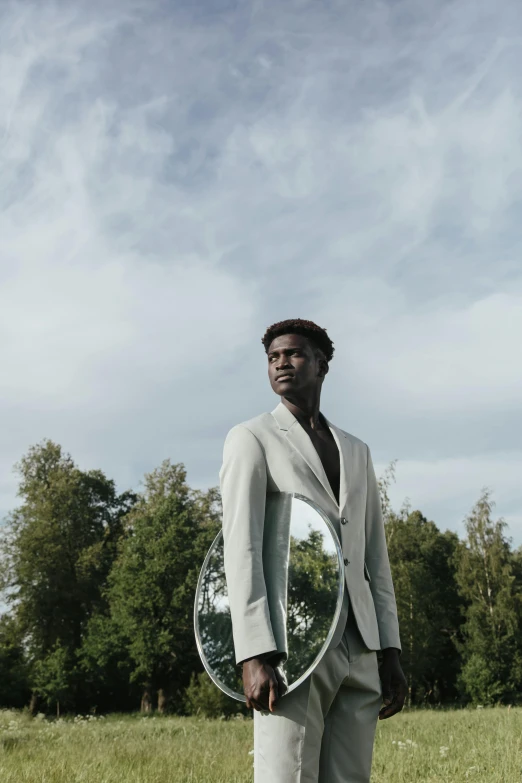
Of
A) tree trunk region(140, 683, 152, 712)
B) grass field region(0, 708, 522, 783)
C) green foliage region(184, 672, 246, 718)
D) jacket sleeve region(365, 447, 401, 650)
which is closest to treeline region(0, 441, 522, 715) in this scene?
tree trunk region(140, 683, 152, 712)

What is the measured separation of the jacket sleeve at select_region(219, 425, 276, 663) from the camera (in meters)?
2.97

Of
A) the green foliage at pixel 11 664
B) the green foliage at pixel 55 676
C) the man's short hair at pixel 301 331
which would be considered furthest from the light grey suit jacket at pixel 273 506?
the green foliage at pixel 11 664

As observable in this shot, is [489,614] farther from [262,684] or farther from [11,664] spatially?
[262,684]

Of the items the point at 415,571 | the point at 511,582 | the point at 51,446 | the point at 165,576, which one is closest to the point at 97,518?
the point at 51,446

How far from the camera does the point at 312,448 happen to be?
3.48m

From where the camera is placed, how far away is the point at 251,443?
3408mm

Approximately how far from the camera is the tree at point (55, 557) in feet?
113

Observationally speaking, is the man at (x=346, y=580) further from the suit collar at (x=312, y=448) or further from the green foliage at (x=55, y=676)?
the green foliage at (x=55, y=676)

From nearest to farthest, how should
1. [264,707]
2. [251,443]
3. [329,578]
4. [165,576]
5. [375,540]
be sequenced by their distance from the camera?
[264,707]
[329,578]
[251,443]
[375,540]
[165,576]

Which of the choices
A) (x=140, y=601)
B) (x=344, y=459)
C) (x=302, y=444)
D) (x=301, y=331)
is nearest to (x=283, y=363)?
(x=301, y=331)

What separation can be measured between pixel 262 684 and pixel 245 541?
568 mm

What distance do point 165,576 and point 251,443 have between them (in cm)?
3091

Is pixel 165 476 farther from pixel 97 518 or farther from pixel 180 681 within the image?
pixel 180 681

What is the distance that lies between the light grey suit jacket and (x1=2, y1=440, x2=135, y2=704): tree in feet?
109
